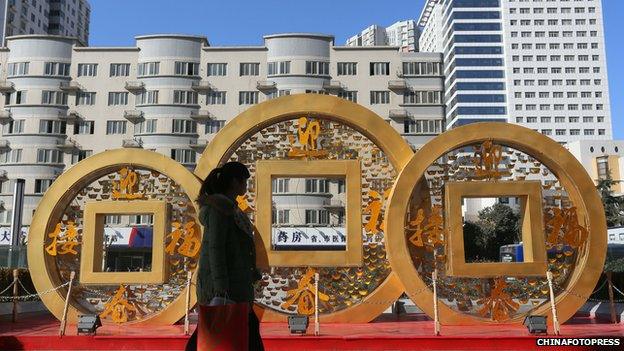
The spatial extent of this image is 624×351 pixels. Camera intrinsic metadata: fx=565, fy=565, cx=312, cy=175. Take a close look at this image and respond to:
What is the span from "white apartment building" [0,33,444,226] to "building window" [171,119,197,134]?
0.18ft

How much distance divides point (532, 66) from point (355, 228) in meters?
76.2

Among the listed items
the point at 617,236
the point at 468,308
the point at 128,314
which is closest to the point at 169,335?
the point at 128,314

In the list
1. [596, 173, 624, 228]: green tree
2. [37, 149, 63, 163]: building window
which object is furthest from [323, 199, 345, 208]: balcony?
[596, 173, 624, 228]: green tree

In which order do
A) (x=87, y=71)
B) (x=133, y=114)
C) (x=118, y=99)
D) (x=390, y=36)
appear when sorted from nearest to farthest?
(x=133, y=114)
(x=118, y=99)
(x=87, y=71)
(x=390, y=36)

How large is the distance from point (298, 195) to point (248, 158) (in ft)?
60.8

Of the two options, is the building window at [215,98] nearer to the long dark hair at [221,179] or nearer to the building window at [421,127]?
the building window at [421,127]

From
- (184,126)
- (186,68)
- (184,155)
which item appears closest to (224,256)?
(184,155)

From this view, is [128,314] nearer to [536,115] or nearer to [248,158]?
[248,158]

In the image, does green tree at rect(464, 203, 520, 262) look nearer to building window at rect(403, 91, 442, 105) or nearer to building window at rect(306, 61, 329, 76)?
building window at rect(403, 91, 442, 105)

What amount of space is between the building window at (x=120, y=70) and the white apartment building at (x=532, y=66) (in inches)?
2096

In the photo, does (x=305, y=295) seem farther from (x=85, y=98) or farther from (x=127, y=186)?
(x=85, y=98)

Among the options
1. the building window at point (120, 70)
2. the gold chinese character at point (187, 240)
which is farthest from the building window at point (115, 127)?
the gold chinese character at point (187, 240)

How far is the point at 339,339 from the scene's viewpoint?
705 centimetres

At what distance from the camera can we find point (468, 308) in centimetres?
830
